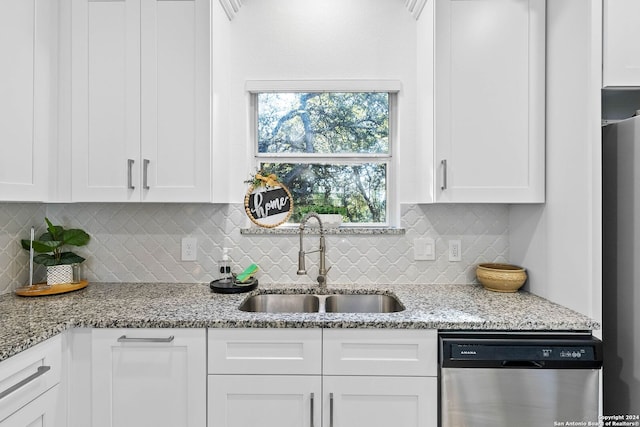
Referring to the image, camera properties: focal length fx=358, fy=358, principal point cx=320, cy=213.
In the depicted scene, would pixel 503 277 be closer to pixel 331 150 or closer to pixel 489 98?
pixel 489 98

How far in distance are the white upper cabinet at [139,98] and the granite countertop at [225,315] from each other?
52cm

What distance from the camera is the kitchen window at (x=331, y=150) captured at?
2.19m

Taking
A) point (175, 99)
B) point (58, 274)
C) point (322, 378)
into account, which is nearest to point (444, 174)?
point (322, 378)

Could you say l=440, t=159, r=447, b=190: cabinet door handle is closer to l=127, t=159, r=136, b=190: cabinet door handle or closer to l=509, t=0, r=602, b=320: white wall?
l=509, t=0, r=602, b=320: white wall

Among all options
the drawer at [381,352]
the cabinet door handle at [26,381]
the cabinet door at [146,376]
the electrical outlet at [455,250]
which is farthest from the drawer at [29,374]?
the electrical outlet at [455,250]

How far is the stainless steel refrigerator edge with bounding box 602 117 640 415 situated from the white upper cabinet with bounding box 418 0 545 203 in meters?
0.27

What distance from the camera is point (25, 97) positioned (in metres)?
1.57

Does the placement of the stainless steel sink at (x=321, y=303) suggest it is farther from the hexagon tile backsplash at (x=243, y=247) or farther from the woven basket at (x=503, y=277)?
the woven basket at (x=503, y=277)

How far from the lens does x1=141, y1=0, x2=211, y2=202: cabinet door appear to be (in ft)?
5.69

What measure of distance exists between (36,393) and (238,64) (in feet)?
5.93

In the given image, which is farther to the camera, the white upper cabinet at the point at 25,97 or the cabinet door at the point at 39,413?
the white upper cabinet at the point at 25,97

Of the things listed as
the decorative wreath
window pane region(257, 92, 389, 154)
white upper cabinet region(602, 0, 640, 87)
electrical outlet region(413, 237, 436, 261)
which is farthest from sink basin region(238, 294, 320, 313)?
white upper cabinet region(602, 0, 640, 87)

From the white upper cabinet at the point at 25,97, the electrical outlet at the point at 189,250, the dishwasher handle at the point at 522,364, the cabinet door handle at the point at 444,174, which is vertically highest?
the white upper cabinet at the point at 25,97

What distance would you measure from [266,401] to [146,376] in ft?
1.60
